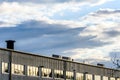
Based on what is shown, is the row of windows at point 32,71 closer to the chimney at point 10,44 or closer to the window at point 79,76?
the chimney at point 10,44

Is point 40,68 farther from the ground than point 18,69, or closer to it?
farther from the ground

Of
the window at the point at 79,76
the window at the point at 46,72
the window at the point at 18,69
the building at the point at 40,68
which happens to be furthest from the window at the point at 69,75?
the window at the point at 18,69

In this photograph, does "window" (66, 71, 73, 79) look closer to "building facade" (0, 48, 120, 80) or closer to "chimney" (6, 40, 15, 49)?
"building facade" (0, 48, 120, 80)

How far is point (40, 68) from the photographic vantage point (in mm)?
73688

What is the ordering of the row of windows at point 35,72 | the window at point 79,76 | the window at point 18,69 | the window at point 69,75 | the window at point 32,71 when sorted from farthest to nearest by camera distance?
the window at point 79,76, the window at point 69,75, the window at point 32,71, the window at point 18,69, the row of windows at point 35,72

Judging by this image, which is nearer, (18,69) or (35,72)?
(18,69)

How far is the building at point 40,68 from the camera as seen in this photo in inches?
2549

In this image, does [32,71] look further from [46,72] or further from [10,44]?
[10,44]

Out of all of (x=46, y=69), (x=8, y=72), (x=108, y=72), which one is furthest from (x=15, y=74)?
(x=108, y=72)

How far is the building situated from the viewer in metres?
64.8

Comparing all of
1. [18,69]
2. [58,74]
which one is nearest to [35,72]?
[18,69]

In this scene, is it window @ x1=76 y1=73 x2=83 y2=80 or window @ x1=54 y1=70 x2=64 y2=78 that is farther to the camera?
window @ x1=76 y1=73 x2=83 y2=80

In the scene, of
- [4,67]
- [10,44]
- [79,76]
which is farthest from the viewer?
[79,76]

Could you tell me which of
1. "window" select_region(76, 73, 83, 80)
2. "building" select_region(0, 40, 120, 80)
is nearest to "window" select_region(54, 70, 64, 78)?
"building" select_region(0, 40, 120, 80)
